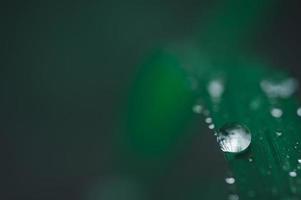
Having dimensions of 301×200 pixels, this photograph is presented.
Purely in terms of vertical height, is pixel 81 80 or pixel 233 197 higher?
pixel 81 80

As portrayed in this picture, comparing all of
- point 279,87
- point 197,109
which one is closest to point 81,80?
point 197,109

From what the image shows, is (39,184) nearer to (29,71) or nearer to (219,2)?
(29,71)

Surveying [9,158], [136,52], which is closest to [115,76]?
[136,52]

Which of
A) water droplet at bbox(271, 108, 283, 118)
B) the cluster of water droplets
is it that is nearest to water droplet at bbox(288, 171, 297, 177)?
the cluster of water droplets

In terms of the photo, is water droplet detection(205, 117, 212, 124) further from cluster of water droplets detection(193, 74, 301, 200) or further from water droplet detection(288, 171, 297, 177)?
water droplet detection(288, 171, 297, 177)

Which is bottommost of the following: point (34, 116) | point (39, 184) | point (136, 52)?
point (39, 184)

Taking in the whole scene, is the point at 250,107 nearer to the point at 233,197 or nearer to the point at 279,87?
the point at 279,87

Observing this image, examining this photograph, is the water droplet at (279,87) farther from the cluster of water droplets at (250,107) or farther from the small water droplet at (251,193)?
the small water droplet at (251,193)
